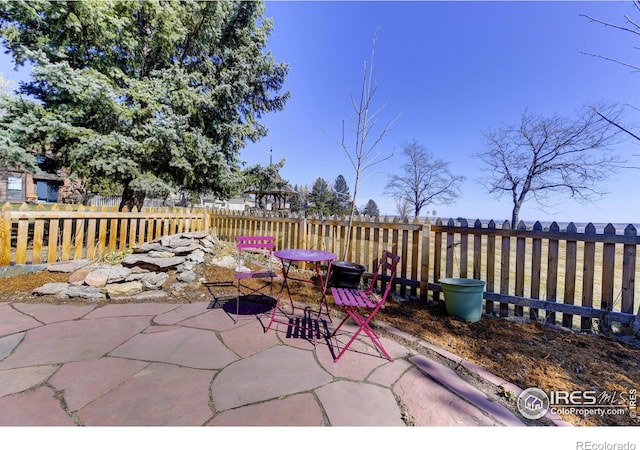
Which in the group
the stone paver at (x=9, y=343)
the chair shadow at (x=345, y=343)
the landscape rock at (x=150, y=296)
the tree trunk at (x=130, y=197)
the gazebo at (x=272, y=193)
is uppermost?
the gazebo at (x=272, y=193)

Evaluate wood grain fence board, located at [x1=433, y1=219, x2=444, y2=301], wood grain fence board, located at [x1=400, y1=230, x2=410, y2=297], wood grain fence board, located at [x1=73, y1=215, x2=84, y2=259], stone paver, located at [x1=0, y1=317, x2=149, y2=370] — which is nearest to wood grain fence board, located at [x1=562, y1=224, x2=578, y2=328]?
wood grain fence board, located at [x1=433, y1=219, x2=444, y2=301]

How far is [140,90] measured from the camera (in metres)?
5.82

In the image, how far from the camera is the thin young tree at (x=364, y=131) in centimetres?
430

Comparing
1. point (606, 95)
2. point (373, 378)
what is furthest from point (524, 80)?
point (373, 378)

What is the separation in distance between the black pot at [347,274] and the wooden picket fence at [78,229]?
14.1 feet

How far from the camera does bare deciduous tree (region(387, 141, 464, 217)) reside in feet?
61.0

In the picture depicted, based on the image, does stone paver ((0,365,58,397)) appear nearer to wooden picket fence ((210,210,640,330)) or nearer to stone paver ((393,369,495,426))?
stone paver ((393,369,495,426))

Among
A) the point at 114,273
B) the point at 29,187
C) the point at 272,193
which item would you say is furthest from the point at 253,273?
the point at 29,187

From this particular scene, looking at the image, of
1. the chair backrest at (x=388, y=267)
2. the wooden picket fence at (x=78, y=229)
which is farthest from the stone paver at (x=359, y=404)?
the wooden picket fence at (x=78, y=229)

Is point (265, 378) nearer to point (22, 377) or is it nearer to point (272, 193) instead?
point (22, 377)

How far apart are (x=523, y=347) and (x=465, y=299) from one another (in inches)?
27.1

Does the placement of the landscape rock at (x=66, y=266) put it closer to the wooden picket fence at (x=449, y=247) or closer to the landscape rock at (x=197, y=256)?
the wooden picket fence at (x=449, y=247)

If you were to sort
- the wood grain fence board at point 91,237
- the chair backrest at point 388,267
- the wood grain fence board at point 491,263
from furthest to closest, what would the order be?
the wood grain fence board at point 91,237 < the wood grain fence board at point 491,263 < the chair backrest at point 388,267

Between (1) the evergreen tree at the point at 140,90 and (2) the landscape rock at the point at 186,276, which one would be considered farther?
(1) the evergreen tree at the point at 140,90
